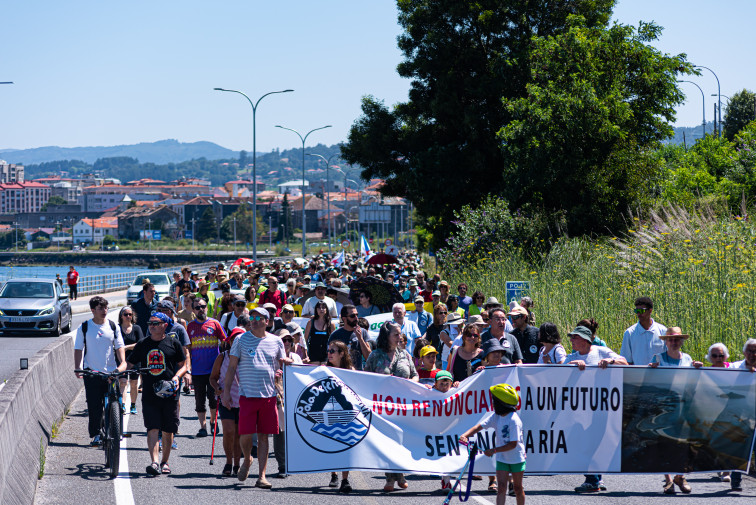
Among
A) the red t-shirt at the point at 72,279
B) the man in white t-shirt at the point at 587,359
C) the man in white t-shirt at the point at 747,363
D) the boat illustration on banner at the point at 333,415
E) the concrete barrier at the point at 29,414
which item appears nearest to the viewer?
the concrete barrier at the point at 29,414

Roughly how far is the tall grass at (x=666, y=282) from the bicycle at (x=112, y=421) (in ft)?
25.1

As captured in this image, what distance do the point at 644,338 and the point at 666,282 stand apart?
5.80m

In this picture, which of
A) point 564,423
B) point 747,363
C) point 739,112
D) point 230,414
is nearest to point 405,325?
point 230,414

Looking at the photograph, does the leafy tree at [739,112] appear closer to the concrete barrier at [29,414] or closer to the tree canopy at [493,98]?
the tree canopy at [493,98]

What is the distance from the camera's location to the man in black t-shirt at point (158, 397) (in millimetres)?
10055

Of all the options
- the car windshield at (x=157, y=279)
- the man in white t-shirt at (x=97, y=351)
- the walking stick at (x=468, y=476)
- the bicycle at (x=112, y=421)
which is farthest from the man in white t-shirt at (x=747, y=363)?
the car windshield at (x=157, y=279)

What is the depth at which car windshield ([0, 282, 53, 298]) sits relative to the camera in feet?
88.5

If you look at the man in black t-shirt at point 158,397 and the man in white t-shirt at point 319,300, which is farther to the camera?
the man in white t-shirt at point 319,300

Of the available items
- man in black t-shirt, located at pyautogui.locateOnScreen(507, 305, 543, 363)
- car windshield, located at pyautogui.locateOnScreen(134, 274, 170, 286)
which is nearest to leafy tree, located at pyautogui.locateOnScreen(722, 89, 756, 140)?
car windshield, located at pyautogui.locateOnScreen(134, 274, 170, 286)

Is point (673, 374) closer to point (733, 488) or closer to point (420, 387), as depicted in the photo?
point (733, 488)

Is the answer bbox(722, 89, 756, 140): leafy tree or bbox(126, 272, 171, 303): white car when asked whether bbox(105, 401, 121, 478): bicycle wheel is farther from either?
bbox(722, 89, 756, 140): leafy tree

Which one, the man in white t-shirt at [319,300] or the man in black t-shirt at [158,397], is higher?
the man in white t-shirt at [319,300]

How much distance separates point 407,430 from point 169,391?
104 inches

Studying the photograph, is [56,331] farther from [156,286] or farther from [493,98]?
[493,98]
